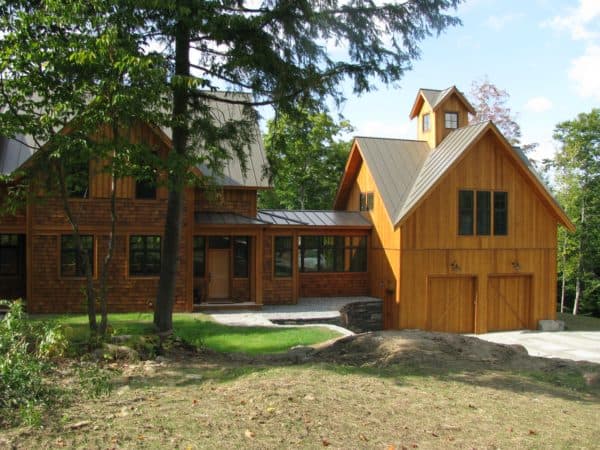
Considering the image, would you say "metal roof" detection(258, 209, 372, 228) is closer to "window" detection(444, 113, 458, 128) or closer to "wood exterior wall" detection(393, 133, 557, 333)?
"wood exterior wall" detection(393, 133, 557, 333)

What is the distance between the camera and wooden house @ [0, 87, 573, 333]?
17.5 meters

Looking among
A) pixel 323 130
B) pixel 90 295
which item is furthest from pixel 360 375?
pixel 323 130

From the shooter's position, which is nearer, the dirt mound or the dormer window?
the dirt mound

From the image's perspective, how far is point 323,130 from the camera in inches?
1300

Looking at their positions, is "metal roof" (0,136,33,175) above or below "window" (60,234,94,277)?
above

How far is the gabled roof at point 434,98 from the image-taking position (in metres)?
23.3

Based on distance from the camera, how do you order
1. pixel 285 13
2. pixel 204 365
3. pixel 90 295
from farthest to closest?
pixel 285 13
pixel 90 295
pixel 204 365

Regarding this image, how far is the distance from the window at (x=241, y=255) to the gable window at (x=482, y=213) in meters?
7.66

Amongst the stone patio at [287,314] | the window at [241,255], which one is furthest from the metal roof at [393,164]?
the window at [241,255]

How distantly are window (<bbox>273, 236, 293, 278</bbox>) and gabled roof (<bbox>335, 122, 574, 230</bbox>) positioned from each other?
3858 millimetres

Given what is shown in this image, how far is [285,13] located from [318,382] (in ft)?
23.9

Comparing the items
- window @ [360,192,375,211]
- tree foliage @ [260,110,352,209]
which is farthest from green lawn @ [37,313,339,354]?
tree foliage @ [260,110,352,209]

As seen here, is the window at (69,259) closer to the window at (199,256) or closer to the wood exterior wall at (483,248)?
the window at (199,256)

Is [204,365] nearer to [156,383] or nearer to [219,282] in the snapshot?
[156,383]
